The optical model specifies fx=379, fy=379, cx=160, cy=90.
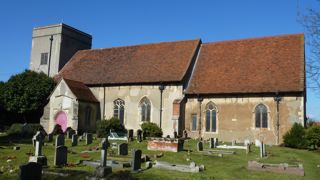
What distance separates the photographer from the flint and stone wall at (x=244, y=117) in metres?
Answer: 29.7

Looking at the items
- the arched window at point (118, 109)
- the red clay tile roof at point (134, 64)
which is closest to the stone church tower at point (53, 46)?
the red clay tile roof at point (134, 64)

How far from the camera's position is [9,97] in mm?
38156

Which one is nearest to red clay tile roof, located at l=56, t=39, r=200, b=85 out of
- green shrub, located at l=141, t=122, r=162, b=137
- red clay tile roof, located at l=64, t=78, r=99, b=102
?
red clay tile roof, located at l=64, t=78, r=99, b=102

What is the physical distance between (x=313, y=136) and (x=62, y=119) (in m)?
21.7

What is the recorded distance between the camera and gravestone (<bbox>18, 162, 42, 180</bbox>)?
10.8 metres

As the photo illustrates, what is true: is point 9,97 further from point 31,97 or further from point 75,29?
point 75,29

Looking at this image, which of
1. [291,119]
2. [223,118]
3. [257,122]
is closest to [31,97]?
[223,118]

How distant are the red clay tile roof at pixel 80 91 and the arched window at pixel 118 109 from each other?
2.09m

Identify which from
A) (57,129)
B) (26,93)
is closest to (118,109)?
(57,129)

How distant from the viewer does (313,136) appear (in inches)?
1057

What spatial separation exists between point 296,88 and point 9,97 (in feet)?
Answer: 89.2

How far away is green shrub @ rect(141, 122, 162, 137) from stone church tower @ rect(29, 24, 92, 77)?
623 inches

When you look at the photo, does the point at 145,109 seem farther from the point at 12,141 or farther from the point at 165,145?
the point at 165,145

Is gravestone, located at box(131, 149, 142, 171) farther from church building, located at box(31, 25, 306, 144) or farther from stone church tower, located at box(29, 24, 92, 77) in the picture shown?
stone church tower, located at box(29, 24, 92, 77)
